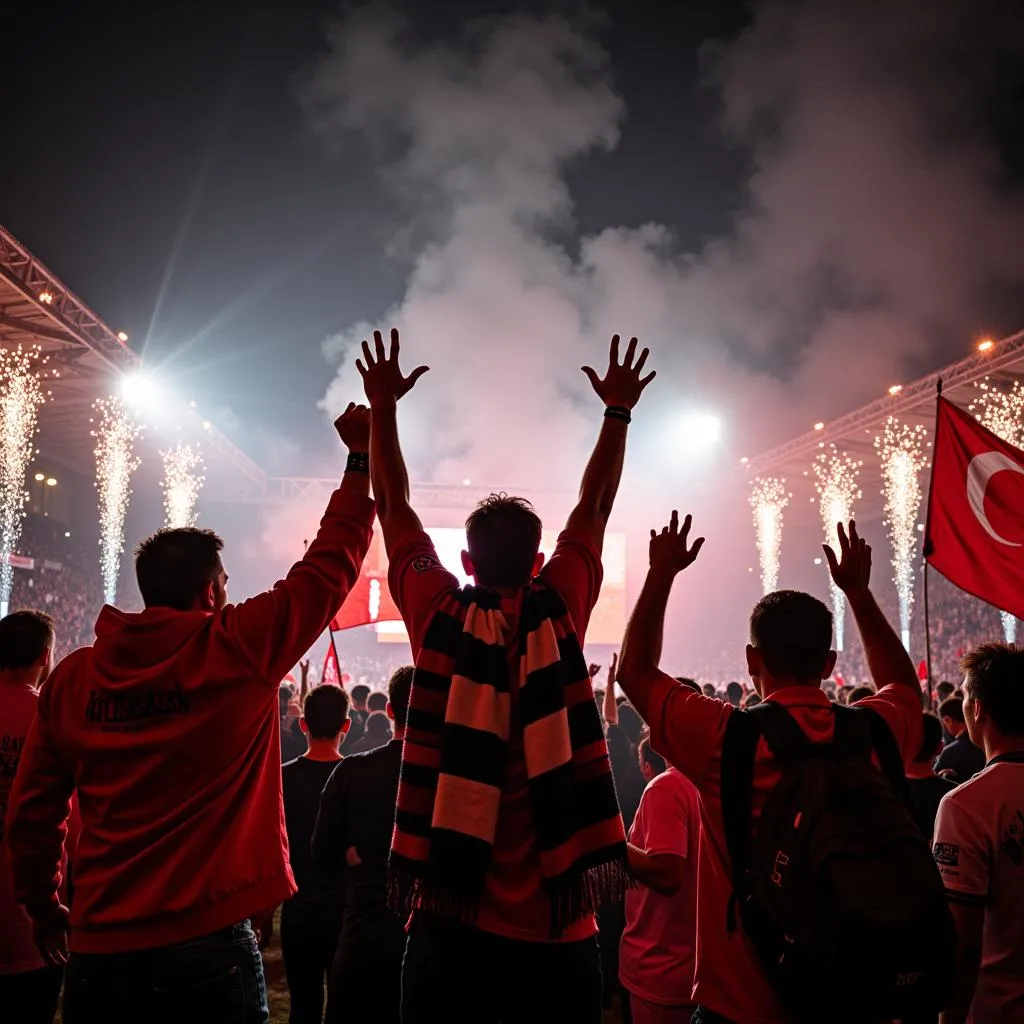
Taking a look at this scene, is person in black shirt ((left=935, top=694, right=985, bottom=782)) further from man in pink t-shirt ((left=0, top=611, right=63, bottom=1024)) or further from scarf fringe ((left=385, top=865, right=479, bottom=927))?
man in pink t-shirt ((left=0, top=611, right=63, bottom=1024))

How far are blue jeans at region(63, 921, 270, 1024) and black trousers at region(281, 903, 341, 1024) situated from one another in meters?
1.97

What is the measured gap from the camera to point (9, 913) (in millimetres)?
3072

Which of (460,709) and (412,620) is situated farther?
(412,620)

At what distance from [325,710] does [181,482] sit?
28763 millimetres

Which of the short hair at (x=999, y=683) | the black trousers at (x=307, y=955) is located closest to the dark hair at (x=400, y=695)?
the black trousers at (x=307, y=955)

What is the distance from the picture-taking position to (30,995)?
3102mm

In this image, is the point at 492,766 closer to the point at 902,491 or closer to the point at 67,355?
the point at 67,355

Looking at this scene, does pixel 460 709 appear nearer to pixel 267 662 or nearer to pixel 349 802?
pixel 267 662

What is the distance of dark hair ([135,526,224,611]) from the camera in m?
2.42

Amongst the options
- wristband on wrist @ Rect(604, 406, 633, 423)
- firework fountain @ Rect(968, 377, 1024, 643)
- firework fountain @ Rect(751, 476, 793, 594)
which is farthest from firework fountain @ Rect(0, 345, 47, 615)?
firework fountain @ Rect(751, 476, 793, 594)

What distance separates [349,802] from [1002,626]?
30.8 m

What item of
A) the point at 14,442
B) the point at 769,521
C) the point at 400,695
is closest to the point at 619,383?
the point at 400,695

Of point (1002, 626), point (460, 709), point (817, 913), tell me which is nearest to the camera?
point (817, 913)

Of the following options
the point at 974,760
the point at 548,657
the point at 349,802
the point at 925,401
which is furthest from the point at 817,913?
the point at 925,401
